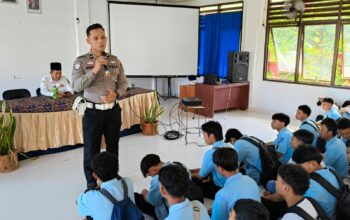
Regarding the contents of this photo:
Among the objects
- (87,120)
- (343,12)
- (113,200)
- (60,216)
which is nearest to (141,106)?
(87,120)

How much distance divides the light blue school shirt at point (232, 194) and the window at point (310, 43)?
4.74 metres

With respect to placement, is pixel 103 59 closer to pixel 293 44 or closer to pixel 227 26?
pixel 293 44

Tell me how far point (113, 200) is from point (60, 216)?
3.52 ft

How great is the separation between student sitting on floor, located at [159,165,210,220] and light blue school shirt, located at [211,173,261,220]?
10.6 inches

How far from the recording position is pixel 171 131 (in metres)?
4.98

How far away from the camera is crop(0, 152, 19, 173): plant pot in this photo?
3365 mm

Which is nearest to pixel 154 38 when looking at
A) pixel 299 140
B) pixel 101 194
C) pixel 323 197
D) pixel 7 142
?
pixel 7 142

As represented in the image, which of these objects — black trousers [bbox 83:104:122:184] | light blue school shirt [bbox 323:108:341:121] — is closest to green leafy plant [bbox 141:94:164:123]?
black trousers [bbox 83:104:122:184]

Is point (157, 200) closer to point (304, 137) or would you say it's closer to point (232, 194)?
point (232, 194)

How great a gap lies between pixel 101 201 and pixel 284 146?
2.26 meters

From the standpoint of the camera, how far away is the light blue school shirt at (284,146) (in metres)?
3.18

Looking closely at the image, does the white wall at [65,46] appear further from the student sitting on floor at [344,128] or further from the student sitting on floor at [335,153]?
the student sitting on floor at [335,153]

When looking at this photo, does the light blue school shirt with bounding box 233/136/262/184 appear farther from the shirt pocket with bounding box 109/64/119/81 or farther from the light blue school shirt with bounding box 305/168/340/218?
the shirt pocket with bounding box 109/64/119/81

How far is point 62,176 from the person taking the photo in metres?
3.36
